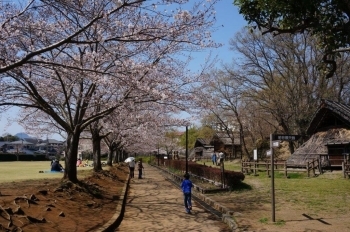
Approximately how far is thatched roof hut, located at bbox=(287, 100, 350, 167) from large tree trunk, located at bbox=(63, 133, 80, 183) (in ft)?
55.2

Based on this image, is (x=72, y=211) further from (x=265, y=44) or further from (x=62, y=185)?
(x=265, y=44)

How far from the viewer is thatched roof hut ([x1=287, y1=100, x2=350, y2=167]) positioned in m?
24.3

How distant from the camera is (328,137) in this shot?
25766 millimetres

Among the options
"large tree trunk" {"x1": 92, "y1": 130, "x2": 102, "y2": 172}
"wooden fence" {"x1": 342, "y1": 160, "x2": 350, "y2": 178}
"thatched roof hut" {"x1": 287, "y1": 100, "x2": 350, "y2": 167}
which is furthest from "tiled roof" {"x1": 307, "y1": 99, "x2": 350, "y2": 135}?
"large tree trunk" {"x1": 92, "y1": 130, "x2": 102, "y2": 172}

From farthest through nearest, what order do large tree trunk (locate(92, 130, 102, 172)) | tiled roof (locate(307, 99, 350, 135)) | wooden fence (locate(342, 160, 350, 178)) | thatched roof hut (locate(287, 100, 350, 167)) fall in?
1. thatched roof hut (locate(287, 100, 350, 167))
2. tiled roof (locate(307, 99, 350, 135))
3. large tree trunk (locate(92, 130, 102, 172))
4. wooden fence (locate(342, 160, 350, 178))

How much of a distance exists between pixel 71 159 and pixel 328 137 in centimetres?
1892

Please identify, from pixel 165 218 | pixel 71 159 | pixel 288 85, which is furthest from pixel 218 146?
pixel 165 218

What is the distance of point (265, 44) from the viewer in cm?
3716

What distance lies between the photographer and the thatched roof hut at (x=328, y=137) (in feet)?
79.9

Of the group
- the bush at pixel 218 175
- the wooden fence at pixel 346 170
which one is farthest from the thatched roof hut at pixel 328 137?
the bush at pixel 218 175

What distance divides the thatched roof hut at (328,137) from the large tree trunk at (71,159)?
16.8 m

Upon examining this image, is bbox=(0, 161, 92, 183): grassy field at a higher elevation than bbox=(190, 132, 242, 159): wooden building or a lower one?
lower

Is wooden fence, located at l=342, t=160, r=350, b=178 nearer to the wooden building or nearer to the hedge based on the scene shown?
the hedge

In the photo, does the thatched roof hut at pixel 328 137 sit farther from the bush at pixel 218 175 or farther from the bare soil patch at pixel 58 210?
the bare soil patch at pixel 58 210
